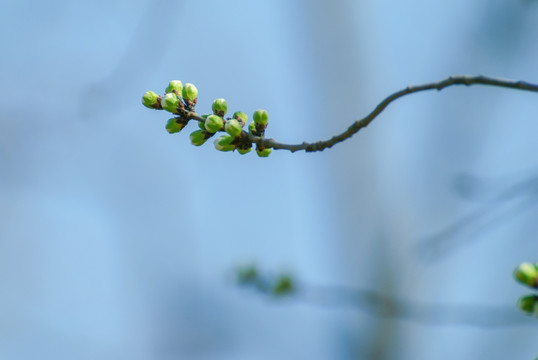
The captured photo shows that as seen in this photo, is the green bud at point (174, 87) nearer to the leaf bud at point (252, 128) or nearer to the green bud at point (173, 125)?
the green bud at point (173, 125)

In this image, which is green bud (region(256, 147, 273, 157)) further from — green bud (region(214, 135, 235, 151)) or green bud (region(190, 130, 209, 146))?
green bud (region(190, 130, 209, 146))

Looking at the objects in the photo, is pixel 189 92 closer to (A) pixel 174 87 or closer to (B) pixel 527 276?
(A) pixel 174 87

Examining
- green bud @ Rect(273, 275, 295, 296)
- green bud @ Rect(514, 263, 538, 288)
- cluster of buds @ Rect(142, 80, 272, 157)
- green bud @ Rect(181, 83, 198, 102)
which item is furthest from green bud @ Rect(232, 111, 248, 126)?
green bud @ Rect(273, 275, 295, 296)

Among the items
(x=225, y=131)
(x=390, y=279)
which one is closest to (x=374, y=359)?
(x=390, y=279)

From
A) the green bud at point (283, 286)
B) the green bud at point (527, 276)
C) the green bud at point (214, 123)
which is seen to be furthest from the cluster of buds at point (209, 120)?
the green bud at point (283, 286)

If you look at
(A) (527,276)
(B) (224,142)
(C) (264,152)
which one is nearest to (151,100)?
(B) (224,142)
